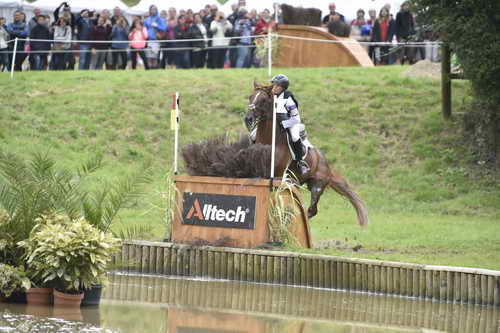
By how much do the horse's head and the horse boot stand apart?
2.25 feet

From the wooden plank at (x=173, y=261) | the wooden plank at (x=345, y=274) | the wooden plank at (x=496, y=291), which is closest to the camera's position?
the wooden plank at (x=496, y=291)

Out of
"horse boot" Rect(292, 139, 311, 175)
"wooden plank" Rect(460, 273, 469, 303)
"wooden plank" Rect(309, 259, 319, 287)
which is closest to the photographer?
"wooden plank" Rect(460, 273, 469, 303)

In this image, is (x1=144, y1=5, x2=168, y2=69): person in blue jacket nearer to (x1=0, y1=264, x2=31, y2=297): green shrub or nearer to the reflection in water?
(x1=0, y1=264, x2=31, y2=297): green shrub

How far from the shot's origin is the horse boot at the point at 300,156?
54.0 ft

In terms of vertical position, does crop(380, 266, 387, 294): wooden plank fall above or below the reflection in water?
below

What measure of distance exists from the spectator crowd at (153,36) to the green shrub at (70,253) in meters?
18.7

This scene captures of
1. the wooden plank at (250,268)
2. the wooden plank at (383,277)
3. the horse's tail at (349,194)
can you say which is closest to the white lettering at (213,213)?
the wooden plank at (250,268)

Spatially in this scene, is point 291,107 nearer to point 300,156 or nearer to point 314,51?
point 300,156

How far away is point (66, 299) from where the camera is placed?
11375 millimetres

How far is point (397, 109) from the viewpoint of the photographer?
26.4 meters

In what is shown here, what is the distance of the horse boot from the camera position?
1647 cm

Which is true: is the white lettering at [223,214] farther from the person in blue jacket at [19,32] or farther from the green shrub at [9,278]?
the person in blue jacket at [19,32]

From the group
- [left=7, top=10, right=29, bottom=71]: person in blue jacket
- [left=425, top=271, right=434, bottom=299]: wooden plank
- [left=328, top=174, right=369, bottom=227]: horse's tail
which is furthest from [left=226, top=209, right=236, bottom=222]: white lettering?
[left=7, top=10, right=29, bottom=71]: person in blue jacket

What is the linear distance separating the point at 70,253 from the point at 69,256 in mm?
32
